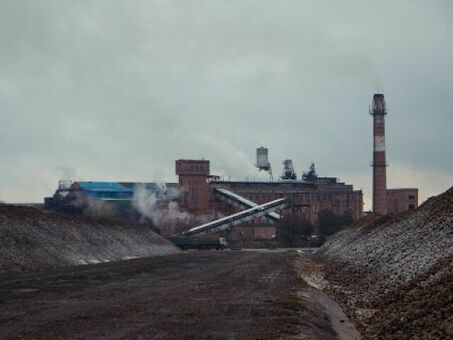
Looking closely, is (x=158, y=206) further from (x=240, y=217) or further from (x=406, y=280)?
(x=406, y=280)

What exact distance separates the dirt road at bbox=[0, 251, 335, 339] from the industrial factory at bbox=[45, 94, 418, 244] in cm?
8047

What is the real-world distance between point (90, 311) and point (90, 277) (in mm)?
14996

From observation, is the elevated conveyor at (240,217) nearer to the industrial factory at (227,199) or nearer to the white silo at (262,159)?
the industrial factory at (227,199)

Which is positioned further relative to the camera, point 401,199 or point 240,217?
point 401,199

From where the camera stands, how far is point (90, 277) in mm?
33969

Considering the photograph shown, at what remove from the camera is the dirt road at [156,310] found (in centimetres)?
1546

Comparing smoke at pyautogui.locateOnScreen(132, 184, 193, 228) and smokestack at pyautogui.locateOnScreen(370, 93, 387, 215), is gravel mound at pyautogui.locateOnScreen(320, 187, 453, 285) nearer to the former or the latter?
smokestack at pyautogui.locateOnScreen(370, 93, 387, 215)

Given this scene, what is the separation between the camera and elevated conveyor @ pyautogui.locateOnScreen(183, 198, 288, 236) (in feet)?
393

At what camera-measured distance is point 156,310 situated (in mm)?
19562

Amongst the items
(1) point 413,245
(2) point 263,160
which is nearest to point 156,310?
(1) point 413,245

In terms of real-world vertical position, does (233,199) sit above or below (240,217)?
above

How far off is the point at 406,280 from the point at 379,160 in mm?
94802

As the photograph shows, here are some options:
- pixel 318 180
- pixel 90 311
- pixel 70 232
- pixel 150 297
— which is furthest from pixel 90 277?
pixel 318 180

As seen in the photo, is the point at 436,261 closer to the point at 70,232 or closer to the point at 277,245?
the point at 70,232
